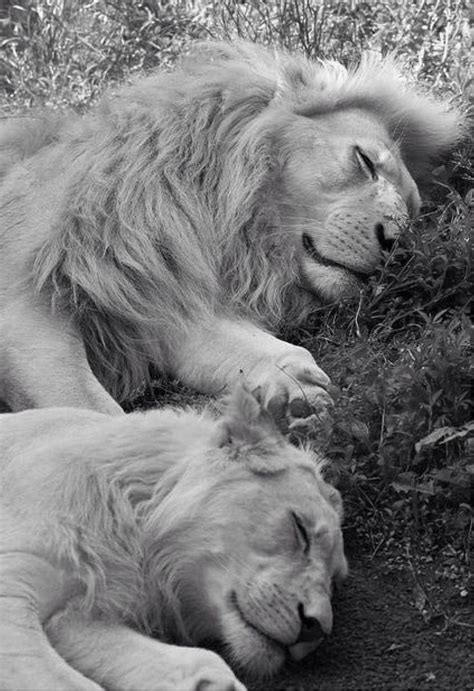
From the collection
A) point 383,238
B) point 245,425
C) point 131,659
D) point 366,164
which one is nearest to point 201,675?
point 131,659

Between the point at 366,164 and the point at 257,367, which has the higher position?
the point at 366,164

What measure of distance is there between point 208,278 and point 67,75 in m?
2.44

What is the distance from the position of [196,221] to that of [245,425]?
5.38 ft

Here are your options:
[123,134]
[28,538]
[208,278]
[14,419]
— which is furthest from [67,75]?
[28,538]

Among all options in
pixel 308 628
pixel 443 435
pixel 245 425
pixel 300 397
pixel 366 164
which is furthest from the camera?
pixel 366 164

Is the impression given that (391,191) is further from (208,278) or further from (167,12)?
(167,12)

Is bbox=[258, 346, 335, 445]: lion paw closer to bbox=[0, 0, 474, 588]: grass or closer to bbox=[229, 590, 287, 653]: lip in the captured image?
bbox=[0, 0, 474, 588]: grass

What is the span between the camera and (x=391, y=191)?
15.6 ft

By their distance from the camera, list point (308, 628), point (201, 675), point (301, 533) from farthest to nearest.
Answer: point (301, 533) → point (308, 628) → point (201, 675)

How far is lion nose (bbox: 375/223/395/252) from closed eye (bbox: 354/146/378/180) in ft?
0.68

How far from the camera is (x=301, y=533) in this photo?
2.99 m

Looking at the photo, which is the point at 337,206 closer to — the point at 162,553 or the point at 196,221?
the point at 196,221

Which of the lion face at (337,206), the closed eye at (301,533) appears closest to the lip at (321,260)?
the lion face at (337,206)

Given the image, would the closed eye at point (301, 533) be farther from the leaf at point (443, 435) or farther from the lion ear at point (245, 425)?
the leaf at point (443, 435)
